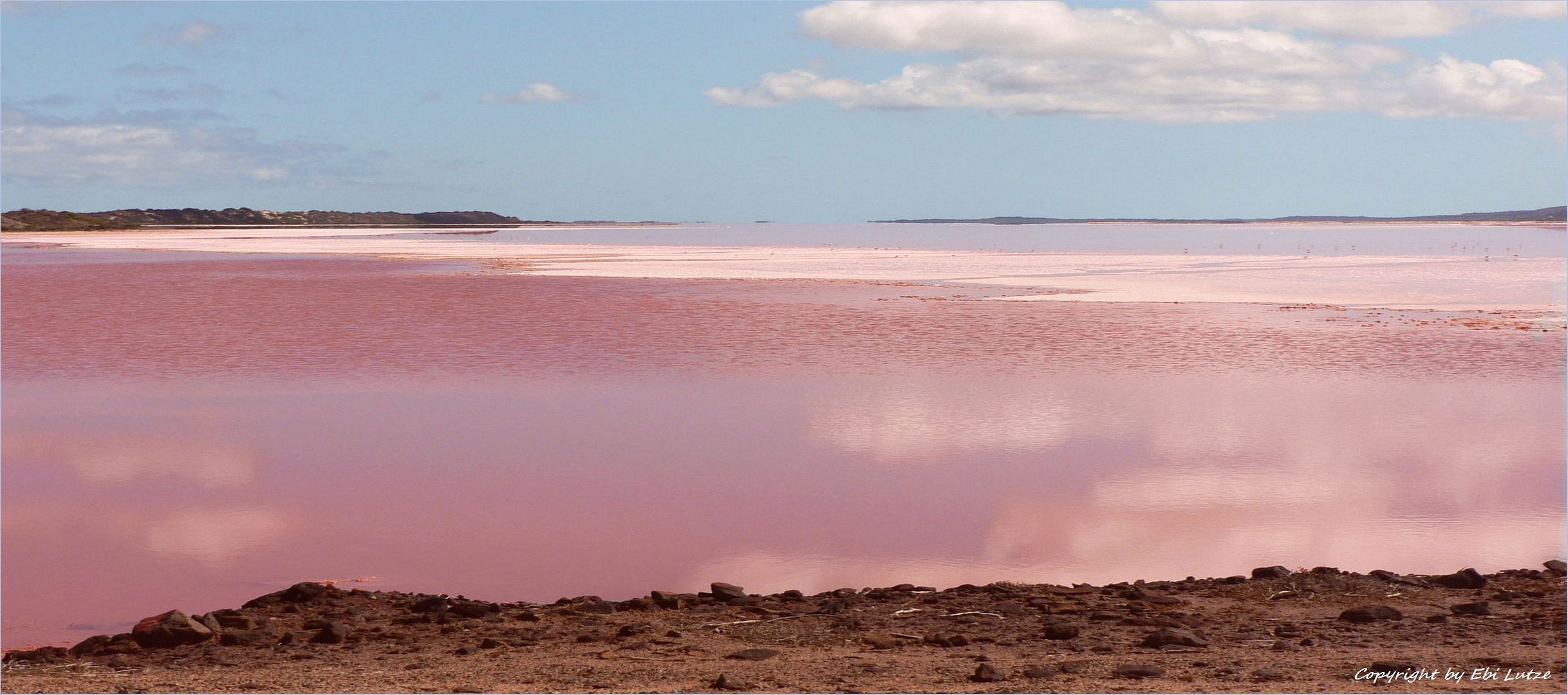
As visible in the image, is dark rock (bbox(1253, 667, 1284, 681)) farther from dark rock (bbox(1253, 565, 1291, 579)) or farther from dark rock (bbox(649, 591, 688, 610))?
dark rock (bbox(649, 591, 688, 610))

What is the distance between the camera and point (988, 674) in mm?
6266

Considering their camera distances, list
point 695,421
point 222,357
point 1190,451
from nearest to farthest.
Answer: point 1190,451 < point 695,421 < point 222,357

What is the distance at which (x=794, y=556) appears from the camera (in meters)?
9.34

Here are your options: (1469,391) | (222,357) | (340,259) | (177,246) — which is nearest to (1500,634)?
(1469,391)

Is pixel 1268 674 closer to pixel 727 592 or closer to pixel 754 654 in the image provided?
pixel 754 654

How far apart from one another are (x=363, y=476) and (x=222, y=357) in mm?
10532

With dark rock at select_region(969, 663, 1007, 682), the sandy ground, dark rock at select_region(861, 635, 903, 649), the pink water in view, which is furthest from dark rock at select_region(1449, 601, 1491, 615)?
the sandy ground

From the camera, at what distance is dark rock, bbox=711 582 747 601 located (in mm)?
8070

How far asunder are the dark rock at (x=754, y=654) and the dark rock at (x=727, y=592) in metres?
1.19

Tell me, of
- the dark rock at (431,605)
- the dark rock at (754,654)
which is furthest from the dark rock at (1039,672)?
the dark rock at (431,605)

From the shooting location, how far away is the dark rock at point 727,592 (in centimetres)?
807

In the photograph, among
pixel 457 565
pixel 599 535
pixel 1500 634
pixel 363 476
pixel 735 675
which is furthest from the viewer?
pixel 363 476

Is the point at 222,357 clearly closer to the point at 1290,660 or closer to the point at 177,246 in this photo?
the point at 1290,660

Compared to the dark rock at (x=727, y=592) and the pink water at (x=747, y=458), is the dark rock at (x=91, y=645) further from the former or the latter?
the dark rock at (x=727, y=592)
